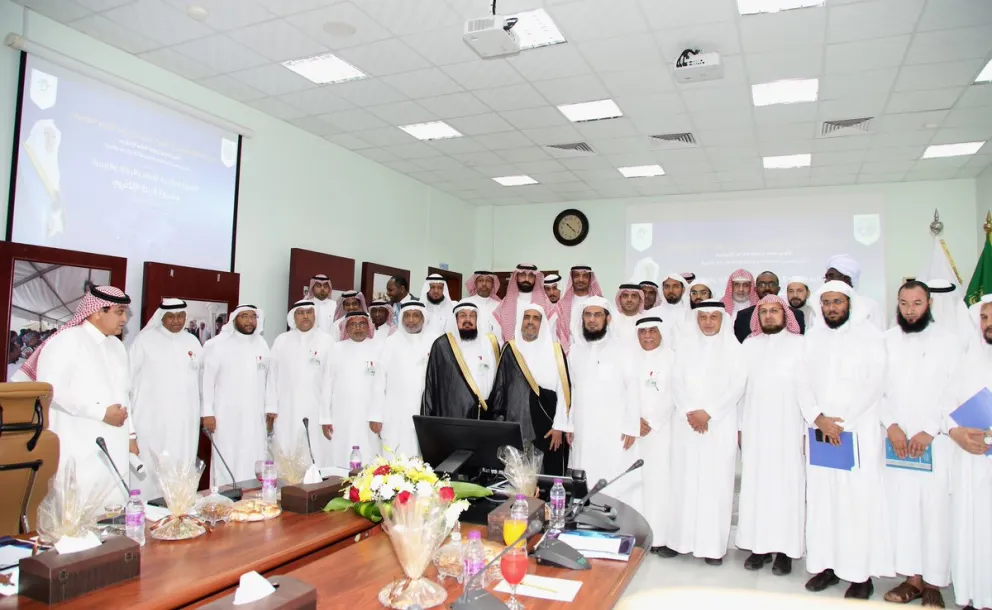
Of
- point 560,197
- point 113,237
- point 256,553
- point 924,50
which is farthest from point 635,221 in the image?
point 256,553

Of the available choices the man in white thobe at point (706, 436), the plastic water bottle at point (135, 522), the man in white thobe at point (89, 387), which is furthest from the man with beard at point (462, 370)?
the plastic water bottle at point (135, 522)

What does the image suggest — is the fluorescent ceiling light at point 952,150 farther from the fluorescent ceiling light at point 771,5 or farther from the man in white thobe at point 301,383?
the man in white thobe at point 301,383

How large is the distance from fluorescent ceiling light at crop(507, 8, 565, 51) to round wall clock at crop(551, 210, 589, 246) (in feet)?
18.6

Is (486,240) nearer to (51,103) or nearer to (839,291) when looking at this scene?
(51,103)

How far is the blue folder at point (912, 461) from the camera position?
356cm

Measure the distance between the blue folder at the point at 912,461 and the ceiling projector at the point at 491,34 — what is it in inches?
127

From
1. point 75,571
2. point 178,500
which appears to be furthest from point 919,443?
point 75,571

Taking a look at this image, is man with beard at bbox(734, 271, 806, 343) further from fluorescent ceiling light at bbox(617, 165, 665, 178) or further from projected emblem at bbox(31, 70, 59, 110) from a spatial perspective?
projected emblem at bbox(31, 70, 59, 110)

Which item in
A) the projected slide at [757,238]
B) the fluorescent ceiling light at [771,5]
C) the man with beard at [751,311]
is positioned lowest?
the man with beard at [751,311]

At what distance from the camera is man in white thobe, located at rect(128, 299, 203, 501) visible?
5.05 meters

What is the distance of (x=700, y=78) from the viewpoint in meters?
4.85

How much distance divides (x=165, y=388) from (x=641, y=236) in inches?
281

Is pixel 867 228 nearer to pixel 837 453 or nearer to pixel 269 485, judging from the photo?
pixel 837 453

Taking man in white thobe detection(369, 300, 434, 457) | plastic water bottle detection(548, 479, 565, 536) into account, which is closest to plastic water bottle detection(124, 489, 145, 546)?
plastic water bottle detection(548, 479, 565, 536)
